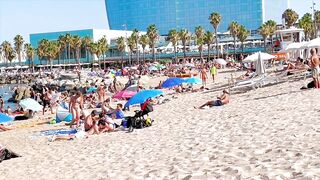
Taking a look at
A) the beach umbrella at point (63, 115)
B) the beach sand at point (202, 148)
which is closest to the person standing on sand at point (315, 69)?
the beach sand at point (202, 148)

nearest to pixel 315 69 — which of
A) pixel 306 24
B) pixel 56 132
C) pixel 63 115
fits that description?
pixel 56 132

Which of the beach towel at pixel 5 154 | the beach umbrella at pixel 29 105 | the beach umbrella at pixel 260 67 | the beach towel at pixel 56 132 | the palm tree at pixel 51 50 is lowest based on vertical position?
the beach towel at pixel 56 132

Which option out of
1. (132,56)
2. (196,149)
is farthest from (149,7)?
(196,149)

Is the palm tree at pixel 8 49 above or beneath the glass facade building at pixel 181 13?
beneath

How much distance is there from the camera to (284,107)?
13117mm

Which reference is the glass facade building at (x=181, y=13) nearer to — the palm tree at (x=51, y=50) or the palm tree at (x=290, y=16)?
the palm tree at (x=51, y=50)

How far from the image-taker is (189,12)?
149500mm

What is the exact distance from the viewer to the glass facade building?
14338 centimetres

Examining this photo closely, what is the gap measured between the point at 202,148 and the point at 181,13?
144257 millimetres

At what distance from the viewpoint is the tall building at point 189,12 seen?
143 m

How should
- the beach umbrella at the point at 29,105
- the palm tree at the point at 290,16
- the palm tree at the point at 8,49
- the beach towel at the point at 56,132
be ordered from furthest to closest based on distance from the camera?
the palm tree at the point at 8,49, the palm tree at the point at 290,16, the beach umbrella at the point at 29,105, the beach towel at the point at 56,132

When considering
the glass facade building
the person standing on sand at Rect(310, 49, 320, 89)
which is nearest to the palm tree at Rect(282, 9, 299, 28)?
the person standing on sand at Rect(310, 49, 320, 89)

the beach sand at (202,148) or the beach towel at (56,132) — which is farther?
the beach towel at (56,132)

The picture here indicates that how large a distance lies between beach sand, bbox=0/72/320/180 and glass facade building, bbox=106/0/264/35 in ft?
431
